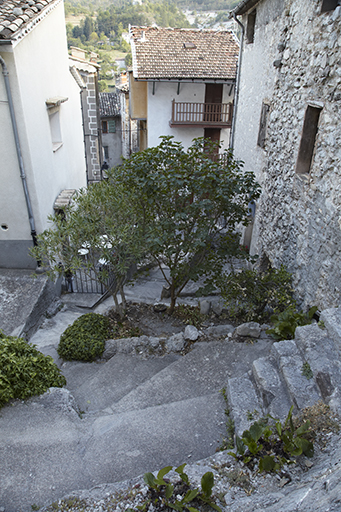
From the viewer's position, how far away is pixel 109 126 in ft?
101

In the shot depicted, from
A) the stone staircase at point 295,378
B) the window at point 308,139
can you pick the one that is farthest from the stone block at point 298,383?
the window at point 308,139

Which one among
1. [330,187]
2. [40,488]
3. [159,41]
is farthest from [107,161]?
[40,488]

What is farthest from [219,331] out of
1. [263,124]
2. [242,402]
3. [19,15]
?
[19,15]

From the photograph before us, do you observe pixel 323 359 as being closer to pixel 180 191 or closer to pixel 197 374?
pixel 197 374

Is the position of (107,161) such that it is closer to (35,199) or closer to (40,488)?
(35,199)

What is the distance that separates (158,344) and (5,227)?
5.20 meters

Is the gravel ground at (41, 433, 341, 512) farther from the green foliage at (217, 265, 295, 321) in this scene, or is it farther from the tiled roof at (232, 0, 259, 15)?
the tiled roof at (232, 0, 259, 15)

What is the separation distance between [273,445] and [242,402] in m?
0.84

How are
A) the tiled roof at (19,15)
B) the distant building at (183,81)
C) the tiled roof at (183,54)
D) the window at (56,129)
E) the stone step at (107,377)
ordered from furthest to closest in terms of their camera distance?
the distant building at (183,81)
the tiled roof at (183,54)
the window at (56,129)
the tiled roof at (19,15)
the stone step at (107,377)

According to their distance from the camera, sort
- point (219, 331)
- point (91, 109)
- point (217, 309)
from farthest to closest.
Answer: point (91, 109) < point (217, 309) < point (219, 331)

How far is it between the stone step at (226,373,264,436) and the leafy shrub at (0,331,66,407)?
2.52m

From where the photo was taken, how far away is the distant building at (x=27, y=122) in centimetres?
807

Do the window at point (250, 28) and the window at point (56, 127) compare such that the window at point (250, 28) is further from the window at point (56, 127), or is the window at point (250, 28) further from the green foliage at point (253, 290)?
the green foliage at point (253, 290)

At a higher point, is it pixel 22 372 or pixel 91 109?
pixel 91 109
